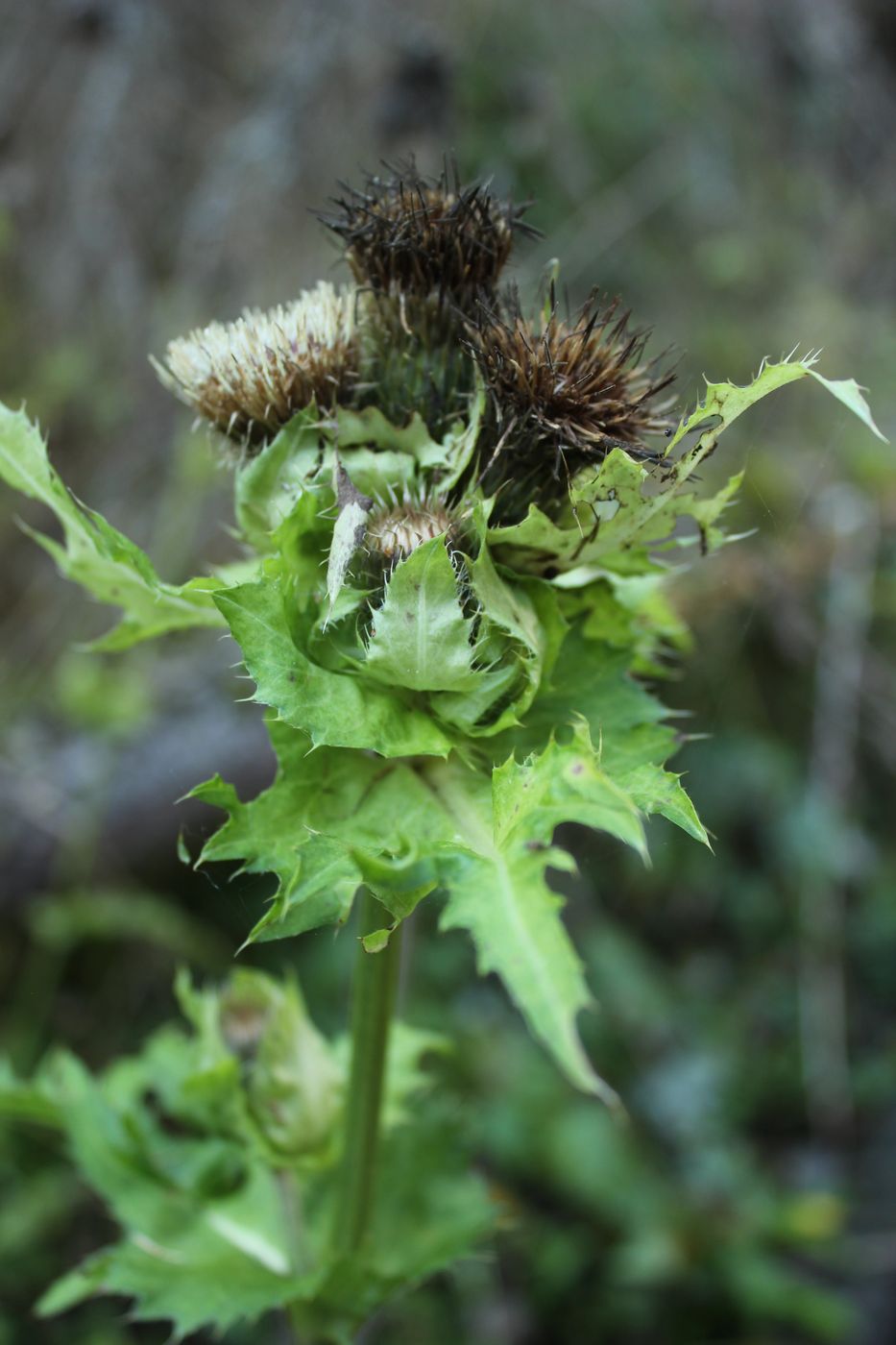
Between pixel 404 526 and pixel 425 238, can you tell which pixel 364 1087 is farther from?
pixel 425 238

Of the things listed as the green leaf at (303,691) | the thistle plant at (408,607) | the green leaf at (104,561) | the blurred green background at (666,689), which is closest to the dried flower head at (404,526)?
the thistle plant at (408,607)

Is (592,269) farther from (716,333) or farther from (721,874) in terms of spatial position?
(721,874)

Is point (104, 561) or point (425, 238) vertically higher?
point (425, 238)

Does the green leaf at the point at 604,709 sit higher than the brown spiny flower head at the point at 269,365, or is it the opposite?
the brown spiny flower head at the point at 269,365

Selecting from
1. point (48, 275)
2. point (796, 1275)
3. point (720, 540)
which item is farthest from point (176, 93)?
point (796, 1275)

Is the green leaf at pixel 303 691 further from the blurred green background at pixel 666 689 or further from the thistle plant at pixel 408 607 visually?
the blurred green background at pixel 666 689

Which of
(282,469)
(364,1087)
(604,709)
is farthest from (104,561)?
(364,1087)
